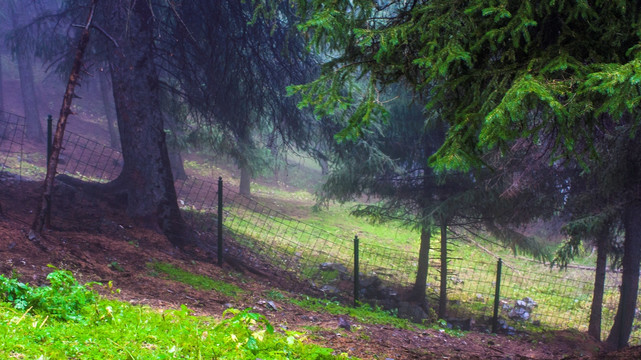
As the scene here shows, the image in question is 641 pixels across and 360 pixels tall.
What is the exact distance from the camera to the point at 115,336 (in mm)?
2973

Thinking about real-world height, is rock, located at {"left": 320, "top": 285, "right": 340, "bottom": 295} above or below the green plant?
below

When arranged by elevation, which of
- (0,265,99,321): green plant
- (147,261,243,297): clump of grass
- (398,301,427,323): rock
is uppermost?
(0,265,99,321): green plant

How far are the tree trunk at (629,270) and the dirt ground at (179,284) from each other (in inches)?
19.9

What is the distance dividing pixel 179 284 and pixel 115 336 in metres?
3.39

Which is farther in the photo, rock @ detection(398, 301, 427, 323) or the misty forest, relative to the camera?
rock @ detection(398, 301, 427, 323)

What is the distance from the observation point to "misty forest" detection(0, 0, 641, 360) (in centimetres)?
327

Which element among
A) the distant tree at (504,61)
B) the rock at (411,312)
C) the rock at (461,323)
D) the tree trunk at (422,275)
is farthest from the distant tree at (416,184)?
the distant tree at (504,61)

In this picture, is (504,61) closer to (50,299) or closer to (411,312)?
(50,299)

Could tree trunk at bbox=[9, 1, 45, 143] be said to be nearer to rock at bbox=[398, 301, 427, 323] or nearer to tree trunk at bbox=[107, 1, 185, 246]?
tree trunk at bbox=[107, 1, 185, 246]

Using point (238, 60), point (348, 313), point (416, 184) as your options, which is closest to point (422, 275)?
point (416, 184)

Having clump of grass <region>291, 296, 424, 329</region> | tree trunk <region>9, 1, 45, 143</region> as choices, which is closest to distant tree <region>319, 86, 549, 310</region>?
clump of grass <region>291, 296, 424, 329</region>

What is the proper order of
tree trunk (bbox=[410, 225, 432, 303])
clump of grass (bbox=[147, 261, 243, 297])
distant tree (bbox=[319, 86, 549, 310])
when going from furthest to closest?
tree trunk (bbox=[410, 225, 432, 303]) < distant tree (bbox=[319, 86, 549, 310]) < clump of grass (bbox=[147, 261, 243, 297])

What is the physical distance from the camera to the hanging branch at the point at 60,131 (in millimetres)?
5891

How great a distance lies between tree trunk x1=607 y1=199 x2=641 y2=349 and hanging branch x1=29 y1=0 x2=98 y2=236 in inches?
334
